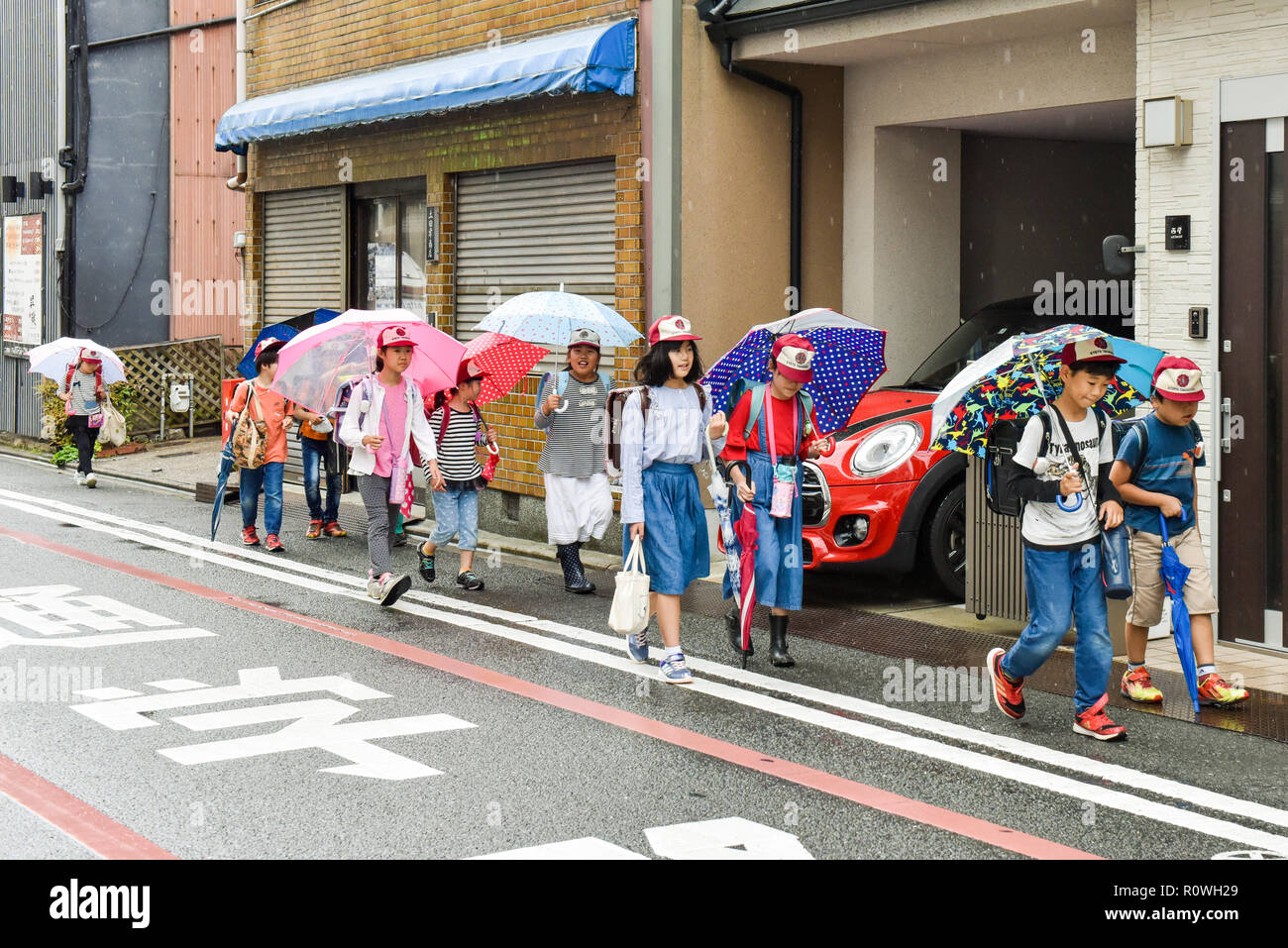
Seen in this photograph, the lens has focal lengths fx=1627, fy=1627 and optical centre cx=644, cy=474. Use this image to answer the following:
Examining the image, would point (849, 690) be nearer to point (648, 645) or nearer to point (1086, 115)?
point (648, 645)

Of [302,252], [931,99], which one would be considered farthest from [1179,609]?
[302,252]

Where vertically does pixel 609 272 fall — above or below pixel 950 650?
above

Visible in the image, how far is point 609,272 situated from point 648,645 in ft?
17.2

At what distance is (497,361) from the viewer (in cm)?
1143

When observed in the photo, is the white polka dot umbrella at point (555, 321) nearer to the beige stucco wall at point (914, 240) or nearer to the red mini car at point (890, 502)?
the red mini car at point (890, 502)

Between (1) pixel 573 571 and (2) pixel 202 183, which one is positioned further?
(2) pixel 202 183

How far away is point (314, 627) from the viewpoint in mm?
9555

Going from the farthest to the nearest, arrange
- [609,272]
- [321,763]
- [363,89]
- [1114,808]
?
[363,89], [609,272], [321,763], [1114,808]

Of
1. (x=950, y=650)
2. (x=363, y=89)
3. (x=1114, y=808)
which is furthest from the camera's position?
(x=363, y=89)

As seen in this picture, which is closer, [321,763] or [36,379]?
[321,763]

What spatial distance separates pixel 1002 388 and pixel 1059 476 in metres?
0.47

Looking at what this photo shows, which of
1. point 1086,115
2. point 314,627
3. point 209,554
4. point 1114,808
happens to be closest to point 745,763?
point 1114,808

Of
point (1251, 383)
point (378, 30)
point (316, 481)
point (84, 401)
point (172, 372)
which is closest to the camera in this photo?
point (1251, 383)

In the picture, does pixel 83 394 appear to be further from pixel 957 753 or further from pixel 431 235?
pixel 957 753
